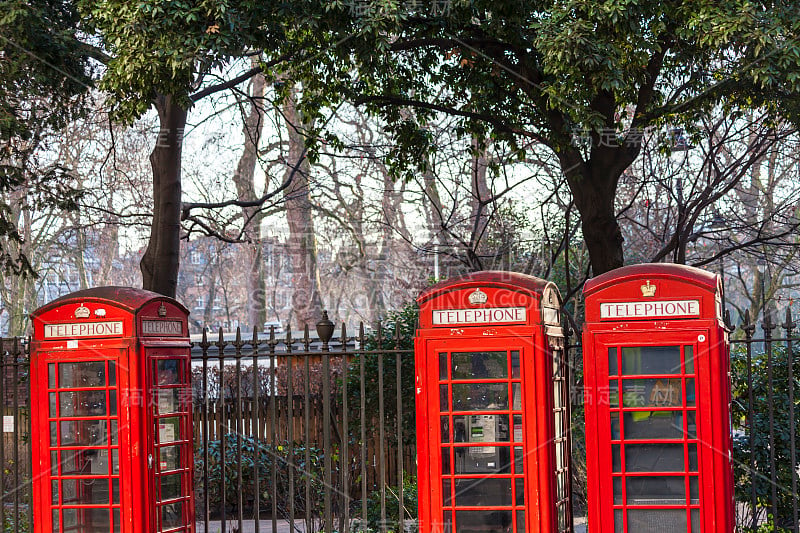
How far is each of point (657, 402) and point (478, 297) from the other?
5.10 feet

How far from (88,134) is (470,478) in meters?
18.4

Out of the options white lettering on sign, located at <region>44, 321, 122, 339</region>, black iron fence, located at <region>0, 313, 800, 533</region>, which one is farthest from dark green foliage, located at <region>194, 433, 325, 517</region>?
white lettering on sign, located at <region>44, 321, 122, 339</region>

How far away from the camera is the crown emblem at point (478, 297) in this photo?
6.48m

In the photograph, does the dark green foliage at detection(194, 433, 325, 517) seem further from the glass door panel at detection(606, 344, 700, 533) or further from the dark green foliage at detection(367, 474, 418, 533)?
the glass door panel at detection(606, 344, 700, 533)

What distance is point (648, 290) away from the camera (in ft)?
20.5

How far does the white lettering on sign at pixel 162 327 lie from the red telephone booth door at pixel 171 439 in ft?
0.52

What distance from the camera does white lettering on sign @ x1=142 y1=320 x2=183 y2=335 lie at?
7066mm

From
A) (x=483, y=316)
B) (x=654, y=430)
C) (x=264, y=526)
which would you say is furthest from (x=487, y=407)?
(x=264, y=526)

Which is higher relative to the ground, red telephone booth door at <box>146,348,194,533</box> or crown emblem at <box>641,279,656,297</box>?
crown emblem at <box>641,279,656,297</box>

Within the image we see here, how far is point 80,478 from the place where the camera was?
7.15 m

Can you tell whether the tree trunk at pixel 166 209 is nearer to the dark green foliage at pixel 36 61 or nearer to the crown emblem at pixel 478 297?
the dark green foliage at pixel 36 61

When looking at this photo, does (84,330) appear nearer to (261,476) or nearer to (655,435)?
(655,435)

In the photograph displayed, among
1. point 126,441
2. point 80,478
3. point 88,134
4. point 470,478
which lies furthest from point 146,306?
point 88,134

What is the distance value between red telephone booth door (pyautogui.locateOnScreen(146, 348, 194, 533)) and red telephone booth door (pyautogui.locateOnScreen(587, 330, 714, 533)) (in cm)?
362
